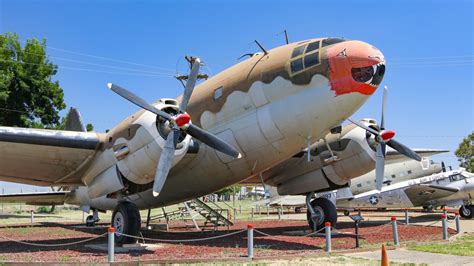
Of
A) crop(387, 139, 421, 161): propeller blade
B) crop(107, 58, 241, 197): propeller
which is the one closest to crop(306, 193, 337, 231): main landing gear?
crop(387, 139, 421, 161): propeller blade

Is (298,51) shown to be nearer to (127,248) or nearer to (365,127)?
(365,127)

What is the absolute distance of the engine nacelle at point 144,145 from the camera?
1120 centimetres

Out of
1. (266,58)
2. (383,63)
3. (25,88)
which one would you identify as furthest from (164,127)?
(25,88)

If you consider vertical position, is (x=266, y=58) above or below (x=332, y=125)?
above

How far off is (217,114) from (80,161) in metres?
4.45

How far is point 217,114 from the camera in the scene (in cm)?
1294

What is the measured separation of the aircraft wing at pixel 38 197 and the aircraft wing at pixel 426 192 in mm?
20436

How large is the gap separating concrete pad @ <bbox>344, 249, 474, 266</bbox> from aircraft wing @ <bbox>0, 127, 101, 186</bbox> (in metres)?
7.99

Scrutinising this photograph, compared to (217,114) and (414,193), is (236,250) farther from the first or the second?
(414,193)

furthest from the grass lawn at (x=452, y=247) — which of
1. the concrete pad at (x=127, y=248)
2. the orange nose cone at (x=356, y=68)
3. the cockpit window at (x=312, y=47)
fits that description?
the concrete pad at (x=127, y=248)

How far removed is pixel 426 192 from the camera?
27.6 m

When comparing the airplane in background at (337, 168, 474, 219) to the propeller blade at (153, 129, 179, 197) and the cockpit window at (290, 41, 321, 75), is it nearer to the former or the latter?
the cockpit window at (290, 41, 321, 75)

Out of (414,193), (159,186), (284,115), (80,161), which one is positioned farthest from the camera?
(414,193)

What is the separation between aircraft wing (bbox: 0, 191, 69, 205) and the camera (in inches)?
824
